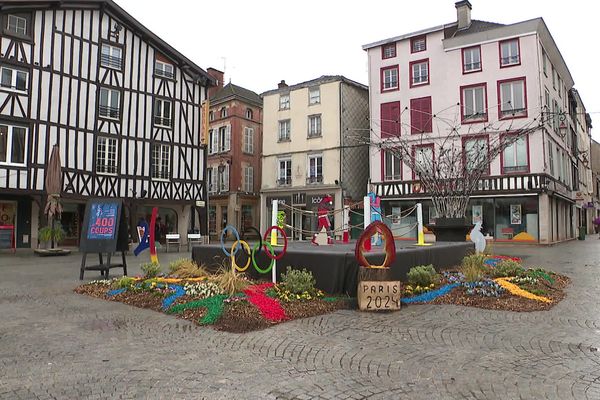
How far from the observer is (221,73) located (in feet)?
115

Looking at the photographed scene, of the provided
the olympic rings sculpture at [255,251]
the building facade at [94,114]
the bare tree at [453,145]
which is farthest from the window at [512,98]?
the olympic rings sculpture at [255,251]

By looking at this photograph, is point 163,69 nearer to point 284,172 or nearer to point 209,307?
point 284,172

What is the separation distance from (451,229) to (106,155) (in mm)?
15451

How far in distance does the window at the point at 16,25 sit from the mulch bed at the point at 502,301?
63.4 ft

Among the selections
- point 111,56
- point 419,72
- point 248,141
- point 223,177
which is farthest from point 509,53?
point 111,56

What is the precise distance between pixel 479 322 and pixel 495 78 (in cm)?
2234

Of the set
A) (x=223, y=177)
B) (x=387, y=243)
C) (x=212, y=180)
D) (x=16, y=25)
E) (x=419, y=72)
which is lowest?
(x=387, y=243)

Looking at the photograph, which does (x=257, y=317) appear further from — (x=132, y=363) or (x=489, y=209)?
(x=489, y=209)

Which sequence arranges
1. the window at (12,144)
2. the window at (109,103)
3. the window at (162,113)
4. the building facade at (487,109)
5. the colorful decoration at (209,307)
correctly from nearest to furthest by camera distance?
the colorful decoration at (209,307)
the window at (12,144)
the window at (109,103)
the window at (162,113)
the building facade at (487,109)

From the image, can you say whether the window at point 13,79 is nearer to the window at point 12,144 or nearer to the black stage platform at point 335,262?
the window at point 12,144

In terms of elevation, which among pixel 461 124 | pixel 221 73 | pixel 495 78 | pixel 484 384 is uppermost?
pixel 221 73

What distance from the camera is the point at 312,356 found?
4379 millimetres

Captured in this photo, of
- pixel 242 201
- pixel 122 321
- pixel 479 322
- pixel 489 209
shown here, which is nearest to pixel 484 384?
pixel 479 322

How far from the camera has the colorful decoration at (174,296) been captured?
652 centimetres
